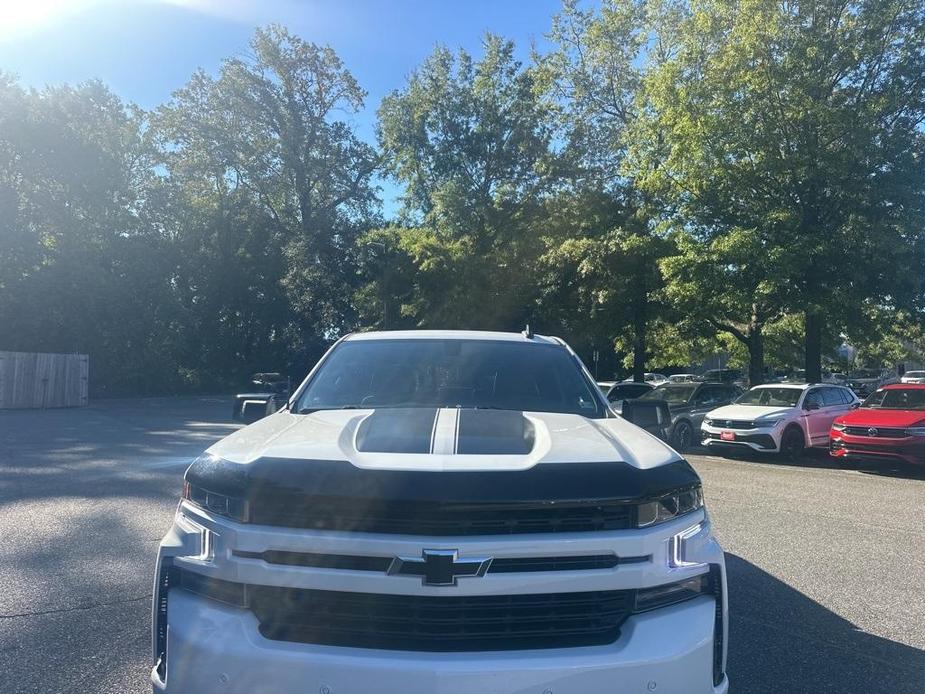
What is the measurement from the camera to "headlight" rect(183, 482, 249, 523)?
9.25 feet

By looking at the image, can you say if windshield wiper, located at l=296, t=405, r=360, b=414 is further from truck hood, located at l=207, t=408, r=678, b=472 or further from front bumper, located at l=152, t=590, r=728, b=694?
front bumper, located at l=152, t=590, r=728, b=694

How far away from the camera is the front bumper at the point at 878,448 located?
13141 mm

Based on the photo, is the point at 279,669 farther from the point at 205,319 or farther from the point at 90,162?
the point at 205,319

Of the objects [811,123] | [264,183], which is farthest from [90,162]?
[811,123]

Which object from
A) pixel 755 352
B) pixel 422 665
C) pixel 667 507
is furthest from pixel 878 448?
pixel 422 665

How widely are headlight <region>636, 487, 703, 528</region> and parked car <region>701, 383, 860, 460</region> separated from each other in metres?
13.8

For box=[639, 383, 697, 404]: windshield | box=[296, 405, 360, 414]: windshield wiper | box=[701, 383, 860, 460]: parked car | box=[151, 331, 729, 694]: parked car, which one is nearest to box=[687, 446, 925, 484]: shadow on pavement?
box=[701, 383, 860, 460]: parked car

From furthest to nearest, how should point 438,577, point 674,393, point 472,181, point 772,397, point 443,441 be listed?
point 472,181 → point 674,393 → point 772,397 → point 443,441 → point 438,577

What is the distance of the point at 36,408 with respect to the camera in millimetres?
29703

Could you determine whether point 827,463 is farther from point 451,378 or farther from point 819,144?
point 451,378

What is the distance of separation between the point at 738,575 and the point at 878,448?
8.84m

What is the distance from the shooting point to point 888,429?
13.5m

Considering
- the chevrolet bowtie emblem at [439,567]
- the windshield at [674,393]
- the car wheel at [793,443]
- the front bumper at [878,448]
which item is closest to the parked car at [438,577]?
the chevrolet bowtie emblem at [439,567]

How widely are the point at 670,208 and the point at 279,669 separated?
20968 millimetres
